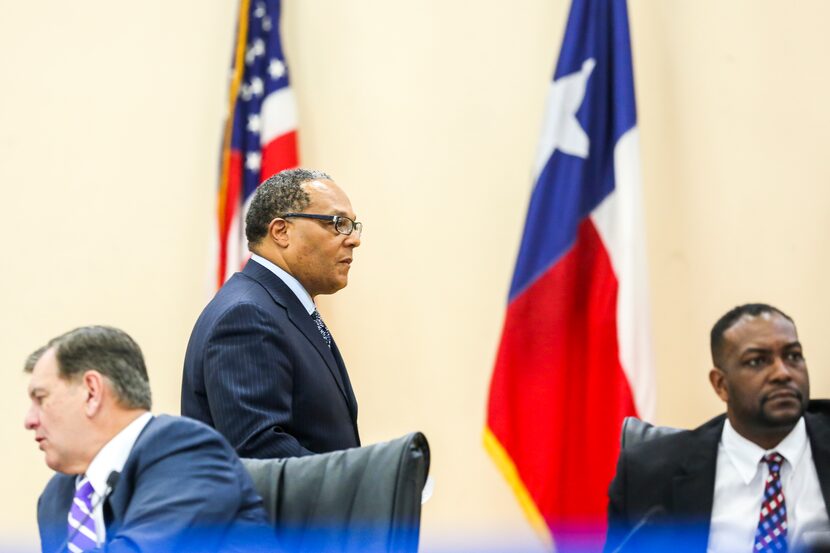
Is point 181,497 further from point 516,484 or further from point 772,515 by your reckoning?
point 516,484

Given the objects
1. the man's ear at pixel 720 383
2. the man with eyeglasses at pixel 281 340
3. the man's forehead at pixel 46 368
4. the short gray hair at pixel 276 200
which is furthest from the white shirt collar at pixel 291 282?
the man's ear at pixel 720 383

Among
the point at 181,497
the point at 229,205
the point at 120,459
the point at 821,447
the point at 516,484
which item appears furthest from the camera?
the point at 229,205

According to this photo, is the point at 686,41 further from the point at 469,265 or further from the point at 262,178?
the point at 262,178

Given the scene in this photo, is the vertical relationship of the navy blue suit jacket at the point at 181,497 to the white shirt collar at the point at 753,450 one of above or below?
above

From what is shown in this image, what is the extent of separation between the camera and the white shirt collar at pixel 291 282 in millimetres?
3115

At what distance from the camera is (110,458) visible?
89.3 inches

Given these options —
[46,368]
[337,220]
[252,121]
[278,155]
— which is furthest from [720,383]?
[252,121]

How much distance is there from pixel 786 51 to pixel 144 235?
8.71 ft

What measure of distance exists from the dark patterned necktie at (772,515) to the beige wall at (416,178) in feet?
4.40

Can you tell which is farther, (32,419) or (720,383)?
(720,383)

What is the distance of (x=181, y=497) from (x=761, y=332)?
5.30 feet

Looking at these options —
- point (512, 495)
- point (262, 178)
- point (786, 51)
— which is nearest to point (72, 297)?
point (262, 178)

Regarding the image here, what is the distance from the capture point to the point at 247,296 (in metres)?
2.94

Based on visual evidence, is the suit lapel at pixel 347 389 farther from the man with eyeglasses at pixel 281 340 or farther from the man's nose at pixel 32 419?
the man's nose at pixel 32 419
